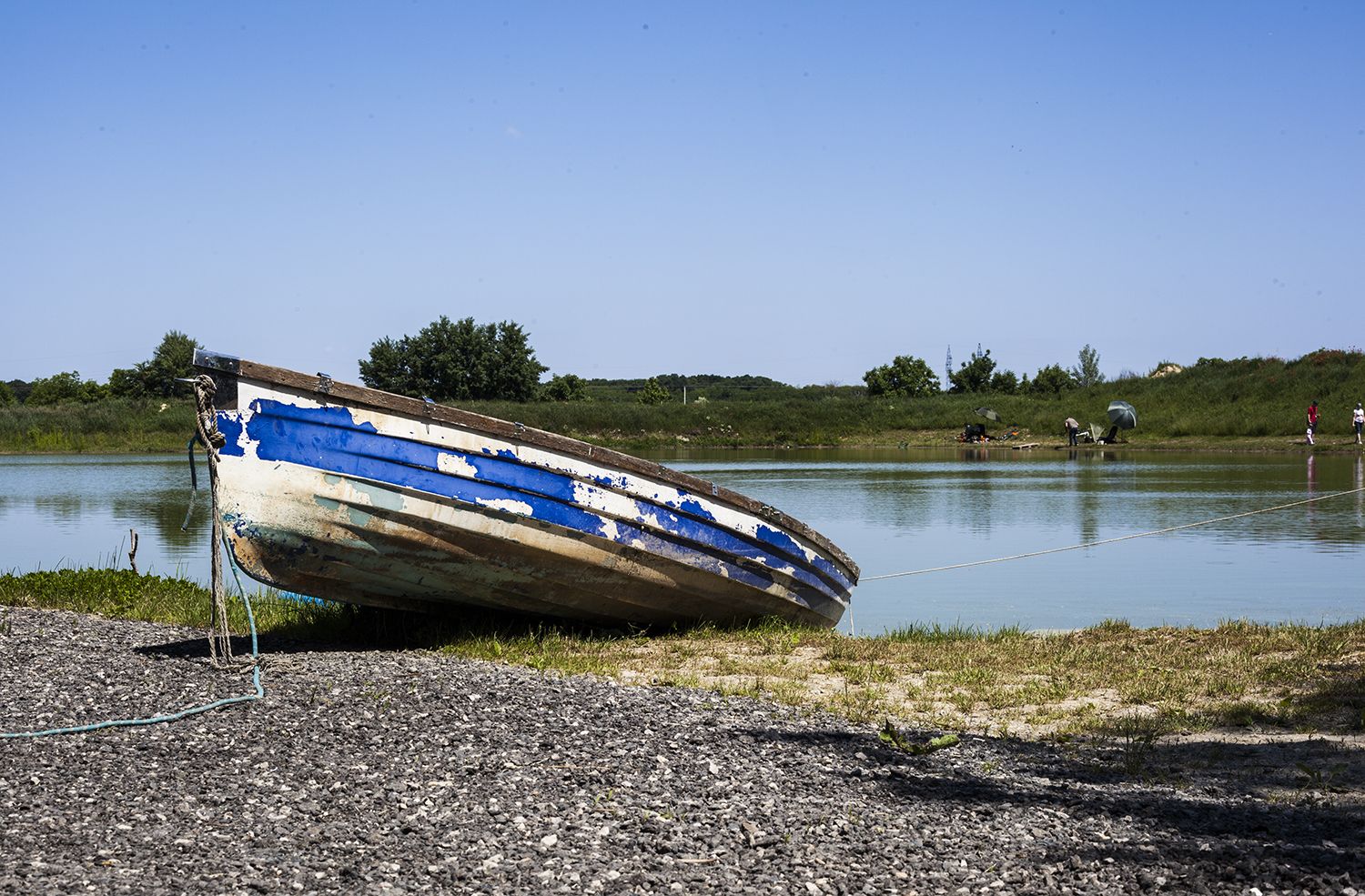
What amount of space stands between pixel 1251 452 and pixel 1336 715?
4435 centimetres

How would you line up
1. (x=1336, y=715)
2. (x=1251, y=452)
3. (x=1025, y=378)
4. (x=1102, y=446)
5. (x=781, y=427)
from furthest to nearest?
(x=1025, y=378)
(x=781, y=427)
(x=1102, y=446)
(x=1251, y=452)
(x=1336, y=715)

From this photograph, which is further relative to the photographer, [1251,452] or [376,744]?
[1251,452]

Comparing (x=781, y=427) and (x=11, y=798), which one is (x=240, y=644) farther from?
(x=781, y=427)

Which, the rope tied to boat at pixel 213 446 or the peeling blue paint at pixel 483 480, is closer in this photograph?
the rope tied to boat at pixel 213 446

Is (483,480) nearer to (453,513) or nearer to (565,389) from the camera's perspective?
(453,513)

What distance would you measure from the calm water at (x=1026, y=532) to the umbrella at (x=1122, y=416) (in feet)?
46.2

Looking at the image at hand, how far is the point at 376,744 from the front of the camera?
625 centimetres

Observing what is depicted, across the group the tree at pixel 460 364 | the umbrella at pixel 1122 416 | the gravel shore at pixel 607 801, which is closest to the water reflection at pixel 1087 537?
the gravel shore at pixel 607 801

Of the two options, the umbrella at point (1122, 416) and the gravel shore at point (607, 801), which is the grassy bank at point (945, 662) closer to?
the gravel shore at point (607, 801)

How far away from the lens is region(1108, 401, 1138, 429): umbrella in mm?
55531

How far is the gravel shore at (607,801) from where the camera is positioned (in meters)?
4.45

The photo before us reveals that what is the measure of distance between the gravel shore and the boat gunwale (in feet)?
7.04

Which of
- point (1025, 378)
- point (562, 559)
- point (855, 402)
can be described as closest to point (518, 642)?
point (562, 559)

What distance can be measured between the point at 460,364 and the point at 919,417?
107 feet
